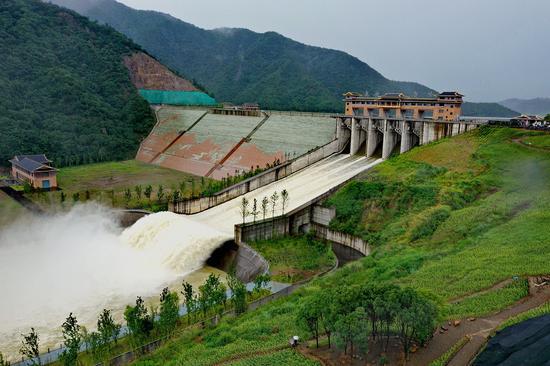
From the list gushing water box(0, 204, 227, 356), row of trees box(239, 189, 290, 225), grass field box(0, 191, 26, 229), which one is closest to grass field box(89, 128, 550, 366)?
row of trees box(239, 189, 290, 225)

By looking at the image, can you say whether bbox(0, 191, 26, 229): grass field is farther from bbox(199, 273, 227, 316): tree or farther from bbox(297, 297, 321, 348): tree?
bbox(297, 297, 321, 348): tree

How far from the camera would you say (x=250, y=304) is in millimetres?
20844

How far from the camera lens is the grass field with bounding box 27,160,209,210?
131 ft

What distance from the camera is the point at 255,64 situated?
127 m

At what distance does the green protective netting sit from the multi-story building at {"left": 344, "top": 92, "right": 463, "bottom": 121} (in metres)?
36.0

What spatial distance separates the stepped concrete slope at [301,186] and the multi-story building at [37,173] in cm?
1621

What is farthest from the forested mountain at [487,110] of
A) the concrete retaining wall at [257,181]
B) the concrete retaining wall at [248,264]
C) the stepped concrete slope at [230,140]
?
the concrete retaining wall at [248,264]

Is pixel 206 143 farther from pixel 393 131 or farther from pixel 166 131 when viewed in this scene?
pixel 393 131

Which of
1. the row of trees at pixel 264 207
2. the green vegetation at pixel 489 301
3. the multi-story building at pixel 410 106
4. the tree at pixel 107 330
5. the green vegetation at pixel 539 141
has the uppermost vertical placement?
the multi-story building at pixel 410 106

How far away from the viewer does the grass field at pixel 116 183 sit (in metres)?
39.9

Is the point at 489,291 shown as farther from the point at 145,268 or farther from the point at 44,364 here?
the point at 145,268

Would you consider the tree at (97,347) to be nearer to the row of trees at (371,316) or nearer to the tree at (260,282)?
the tree at (260,282)

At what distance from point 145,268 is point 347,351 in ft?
59.9

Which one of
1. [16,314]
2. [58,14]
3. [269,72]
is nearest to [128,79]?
[58,14]
